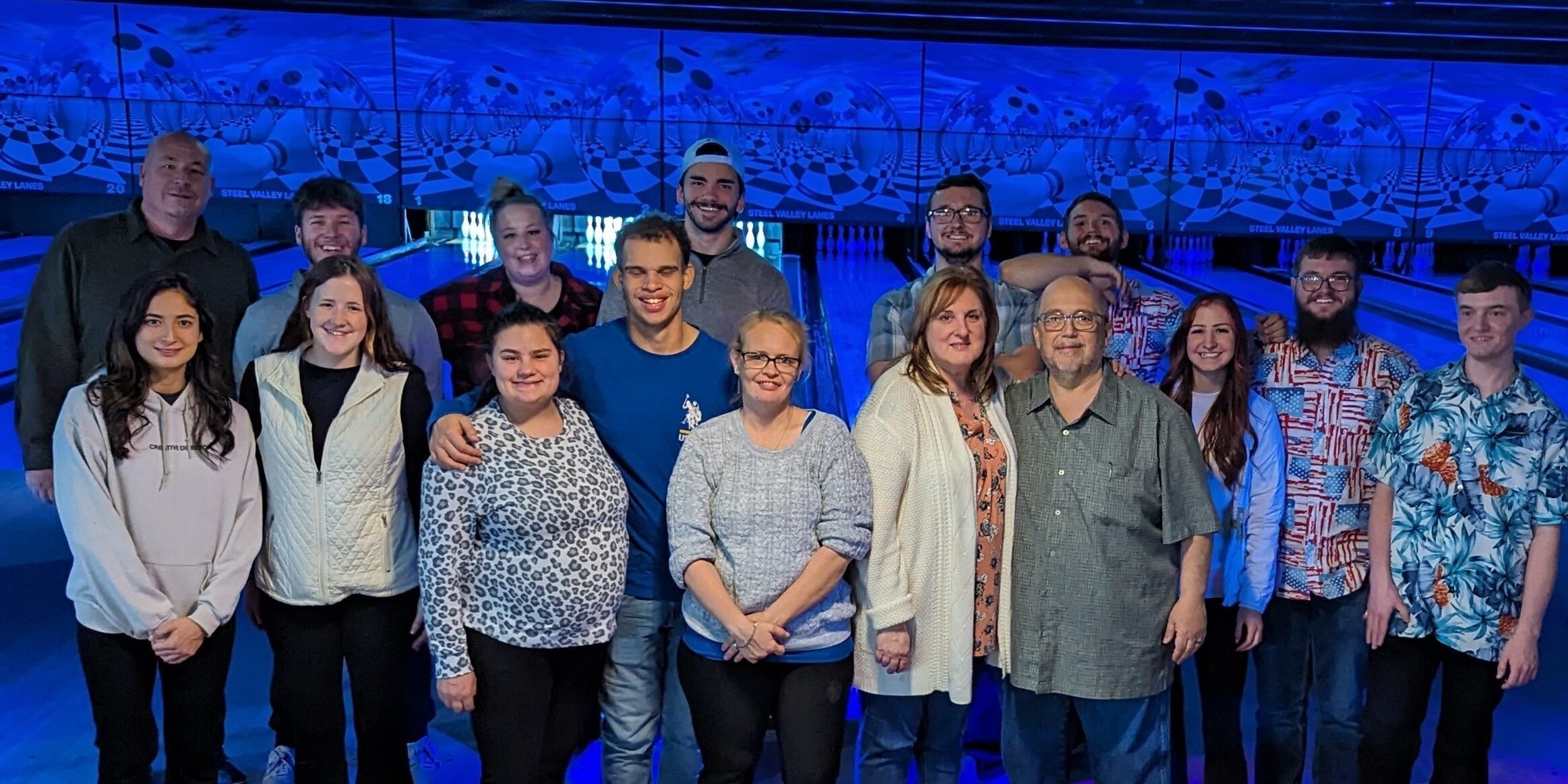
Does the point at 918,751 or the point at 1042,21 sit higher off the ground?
the point at 1042,21

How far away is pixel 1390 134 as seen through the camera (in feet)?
20.0

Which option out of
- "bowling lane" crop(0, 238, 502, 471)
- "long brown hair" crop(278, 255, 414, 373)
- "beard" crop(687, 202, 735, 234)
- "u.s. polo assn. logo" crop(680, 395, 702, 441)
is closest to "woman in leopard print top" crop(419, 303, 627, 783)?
"u.s. polo assn. logo" crop(680, 395, 702, 441)

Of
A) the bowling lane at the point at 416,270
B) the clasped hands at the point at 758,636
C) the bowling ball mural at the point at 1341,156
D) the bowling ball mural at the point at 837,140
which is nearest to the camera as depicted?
the clasped hands at the point at 758,636

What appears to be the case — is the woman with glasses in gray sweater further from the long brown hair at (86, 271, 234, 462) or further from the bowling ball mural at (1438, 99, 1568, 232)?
the bowling ball mural at (1438, 99, 1568, 232)

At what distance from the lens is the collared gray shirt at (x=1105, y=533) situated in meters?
1.62

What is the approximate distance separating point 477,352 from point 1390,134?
18.2ft

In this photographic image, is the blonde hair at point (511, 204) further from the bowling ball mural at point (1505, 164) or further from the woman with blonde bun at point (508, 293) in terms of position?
the bowling ball mural at point (1505, 164)

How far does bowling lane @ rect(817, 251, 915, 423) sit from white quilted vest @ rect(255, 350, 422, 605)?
2.05m

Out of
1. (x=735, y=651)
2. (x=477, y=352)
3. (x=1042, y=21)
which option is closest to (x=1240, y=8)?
(x=1042, y=21)

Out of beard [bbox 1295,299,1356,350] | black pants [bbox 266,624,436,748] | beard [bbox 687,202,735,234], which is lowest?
black pants [bbox 266,624,436,748]

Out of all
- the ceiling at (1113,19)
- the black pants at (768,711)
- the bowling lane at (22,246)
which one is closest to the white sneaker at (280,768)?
the black pants at (768,711)

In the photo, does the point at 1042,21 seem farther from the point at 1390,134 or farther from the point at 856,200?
the point at 1390,134

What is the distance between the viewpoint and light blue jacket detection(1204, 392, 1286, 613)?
6.00 ft

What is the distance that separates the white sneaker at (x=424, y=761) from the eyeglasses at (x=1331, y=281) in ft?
5.60
